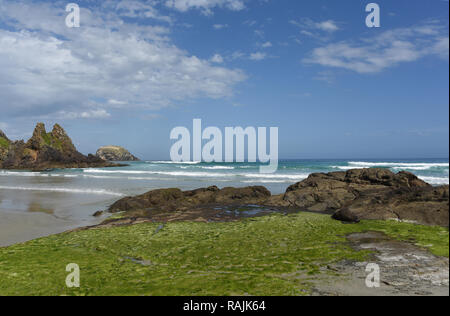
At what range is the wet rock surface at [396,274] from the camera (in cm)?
299

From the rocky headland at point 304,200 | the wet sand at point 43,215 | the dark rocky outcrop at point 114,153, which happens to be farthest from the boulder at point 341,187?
the dark rocky outcrop at point 114,153

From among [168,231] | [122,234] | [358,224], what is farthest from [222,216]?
[358,224]

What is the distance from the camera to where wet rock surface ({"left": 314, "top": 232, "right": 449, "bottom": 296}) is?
299cm

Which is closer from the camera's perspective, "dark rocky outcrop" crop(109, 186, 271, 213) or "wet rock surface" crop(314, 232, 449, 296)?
"wet rock surface" crop(314, 232, 449, 296)

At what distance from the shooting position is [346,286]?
3938mm

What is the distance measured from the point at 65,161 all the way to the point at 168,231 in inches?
3531

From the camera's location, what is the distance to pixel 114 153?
166m

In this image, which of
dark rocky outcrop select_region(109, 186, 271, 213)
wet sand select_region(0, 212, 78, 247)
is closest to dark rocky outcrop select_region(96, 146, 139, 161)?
dark rocky outcrop select_region(109, 186, 271, 213)

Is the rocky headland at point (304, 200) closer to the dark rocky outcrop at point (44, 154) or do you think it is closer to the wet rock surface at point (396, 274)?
the wet rock surface at point (396, 274)

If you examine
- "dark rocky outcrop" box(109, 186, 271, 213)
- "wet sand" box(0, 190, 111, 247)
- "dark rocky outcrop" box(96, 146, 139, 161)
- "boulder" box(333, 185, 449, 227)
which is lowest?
"wet sand" box(0, 190, 111, 247)

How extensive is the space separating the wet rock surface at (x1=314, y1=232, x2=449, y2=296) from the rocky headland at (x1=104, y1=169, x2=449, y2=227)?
4866 mm

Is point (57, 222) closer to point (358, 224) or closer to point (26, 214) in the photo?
point (26, 214)

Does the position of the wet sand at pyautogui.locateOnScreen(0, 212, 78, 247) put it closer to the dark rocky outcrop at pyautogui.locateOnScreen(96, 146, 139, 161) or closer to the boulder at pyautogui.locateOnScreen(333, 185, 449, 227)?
the boulder at pyautogui.locateOnScreen(333, 185, 449, 227)

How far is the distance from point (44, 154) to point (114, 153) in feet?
257
